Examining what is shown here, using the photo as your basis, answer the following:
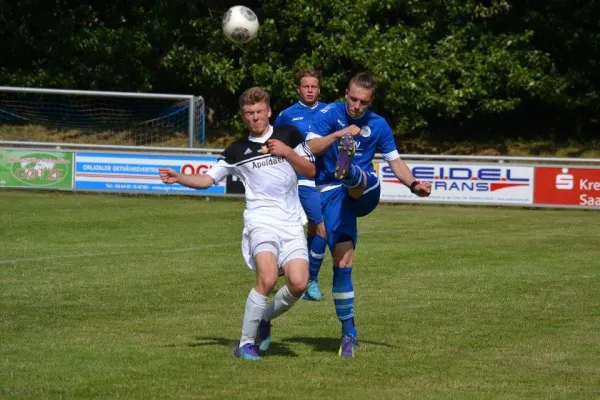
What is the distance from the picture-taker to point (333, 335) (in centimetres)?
927

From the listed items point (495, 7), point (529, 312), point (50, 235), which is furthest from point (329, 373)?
point (495, 7)

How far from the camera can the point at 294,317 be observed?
10.3 metres

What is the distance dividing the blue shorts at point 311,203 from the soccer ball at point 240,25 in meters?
7.74

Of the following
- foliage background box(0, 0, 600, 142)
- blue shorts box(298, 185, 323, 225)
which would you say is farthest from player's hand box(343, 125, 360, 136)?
foliage background box(0, 0, 600, 142)

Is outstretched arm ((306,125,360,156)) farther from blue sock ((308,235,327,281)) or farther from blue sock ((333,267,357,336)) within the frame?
blue sock ((308,235,327,281))

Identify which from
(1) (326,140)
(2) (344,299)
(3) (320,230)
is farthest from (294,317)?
(1) (326,140)

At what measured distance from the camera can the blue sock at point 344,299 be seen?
8.37m

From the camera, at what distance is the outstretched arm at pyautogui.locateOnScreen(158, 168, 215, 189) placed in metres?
7.93

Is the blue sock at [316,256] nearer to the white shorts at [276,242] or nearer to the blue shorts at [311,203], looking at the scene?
the blue shorts at [311,203]

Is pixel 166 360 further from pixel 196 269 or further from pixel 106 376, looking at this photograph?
pixel 196 269

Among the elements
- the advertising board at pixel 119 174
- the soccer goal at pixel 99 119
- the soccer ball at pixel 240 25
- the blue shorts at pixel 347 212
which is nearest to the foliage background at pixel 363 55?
the soccer goal at pixel 99 119

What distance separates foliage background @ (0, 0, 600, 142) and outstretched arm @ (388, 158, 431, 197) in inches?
842

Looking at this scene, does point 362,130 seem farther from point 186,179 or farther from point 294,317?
point 294,317

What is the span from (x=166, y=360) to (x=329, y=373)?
3.68 ft
